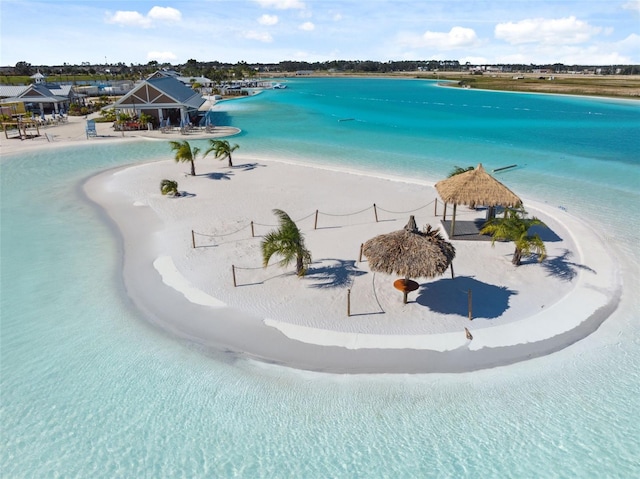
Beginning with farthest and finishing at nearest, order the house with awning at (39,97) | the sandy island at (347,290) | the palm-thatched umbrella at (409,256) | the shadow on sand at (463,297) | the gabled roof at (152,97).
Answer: the house with awning at (39,97), the gabled roof at (152,97), the shadow on sand at (463,297), the palm-thatched umbrella at (409,256), the sandy island at (347,290)

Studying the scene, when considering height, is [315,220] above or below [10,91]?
below

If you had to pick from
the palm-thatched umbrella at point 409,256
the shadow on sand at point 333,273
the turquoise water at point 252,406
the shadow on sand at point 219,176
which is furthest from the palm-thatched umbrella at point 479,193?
the shadow on sand at point 219,176

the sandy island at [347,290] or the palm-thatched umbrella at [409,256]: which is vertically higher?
the palm-thatched umbrella at [409,256]

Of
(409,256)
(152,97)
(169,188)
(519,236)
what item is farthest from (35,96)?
(519,236)

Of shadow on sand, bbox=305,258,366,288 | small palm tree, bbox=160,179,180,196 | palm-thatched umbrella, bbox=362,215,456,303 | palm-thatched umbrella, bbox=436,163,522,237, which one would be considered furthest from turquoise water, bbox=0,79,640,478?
small palm tree, bbox=160,179,180,196

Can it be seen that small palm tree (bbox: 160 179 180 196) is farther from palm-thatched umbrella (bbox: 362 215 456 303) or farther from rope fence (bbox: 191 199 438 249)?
palm-thatched umbrella (bbox: 362 215 456 303)

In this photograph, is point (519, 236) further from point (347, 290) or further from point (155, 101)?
point (155, 101)

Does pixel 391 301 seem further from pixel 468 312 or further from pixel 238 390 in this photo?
pixel 238 390

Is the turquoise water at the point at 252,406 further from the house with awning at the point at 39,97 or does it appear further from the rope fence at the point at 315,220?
the house with awning at the point at 39,97
